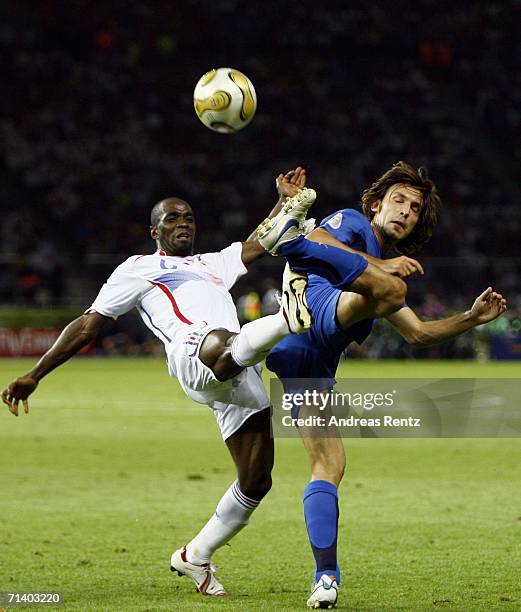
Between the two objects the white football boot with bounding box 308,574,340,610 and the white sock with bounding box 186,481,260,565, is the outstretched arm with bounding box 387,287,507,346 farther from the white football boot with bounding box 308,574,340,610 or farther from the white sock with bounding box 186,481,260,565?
the white football boot with bounding box 308,574,340,610

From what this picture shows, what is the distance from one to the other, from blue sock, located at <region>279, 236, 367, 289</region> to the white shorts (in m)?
0.74

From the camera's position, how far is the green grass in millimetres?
5742

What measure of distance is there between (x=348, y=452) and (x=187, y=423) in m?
3.13

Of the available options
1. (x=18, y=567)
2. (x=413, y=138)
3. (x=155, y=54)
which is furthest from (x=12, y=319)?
(x=18, y=567)

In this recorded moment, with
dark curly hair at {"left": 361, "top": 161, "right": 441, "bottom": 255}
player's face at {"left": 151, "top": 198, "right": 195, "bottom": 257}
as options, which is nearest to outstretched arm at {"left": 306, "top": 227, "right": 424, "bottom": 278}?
dark curly hair at {"left": 361, "top": 161, "right": 441, "bottom": 255}

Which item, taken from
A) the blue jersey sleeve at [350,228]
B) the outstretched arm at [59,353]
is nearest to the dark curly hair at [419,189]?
the blue jersey sleeve at [350,228]

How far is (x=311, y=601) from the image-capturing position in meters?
5.18

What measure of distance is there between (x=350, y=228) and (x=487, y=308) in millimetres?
785

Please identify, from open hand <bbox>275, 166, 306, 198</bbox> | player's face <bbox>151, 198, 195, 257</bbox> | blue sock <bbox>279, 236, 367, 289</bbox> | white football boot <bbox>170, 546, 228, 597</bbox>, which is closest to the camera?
blue sock <bbox>279, 236, 367, 289</bbox>

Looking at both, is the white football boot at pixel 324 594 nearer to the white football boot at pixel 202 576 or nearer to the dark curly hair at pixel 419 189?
the white football boot at pixel 202 576

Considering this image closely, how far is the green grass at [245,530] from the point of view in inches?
226

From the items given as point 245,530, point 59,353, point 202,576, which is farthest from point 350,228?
point 245,530

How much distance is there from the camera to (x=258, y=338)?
17.3ft

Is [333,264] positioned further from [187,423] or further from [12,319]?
[12,319]
